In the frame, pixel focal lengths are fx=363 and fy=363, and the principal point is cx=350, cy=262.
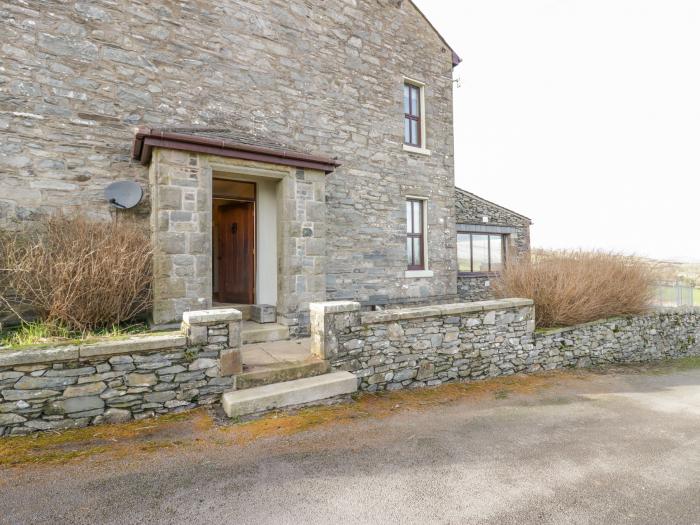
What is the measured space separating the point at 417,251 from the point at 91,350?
7.75 meters

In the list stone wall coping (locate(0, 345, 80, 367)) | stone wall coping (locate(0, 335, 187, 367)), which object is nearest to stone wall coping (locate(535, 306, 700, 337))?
stone wall coping (locate(0, 335, 187, 367))

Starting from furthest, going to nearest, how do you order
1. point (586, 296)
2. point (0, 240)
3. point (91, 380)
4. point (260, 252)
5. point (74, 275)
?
point (586, 296), point (260, 252), point (0, 240), point (74, 275), point (91, 380)

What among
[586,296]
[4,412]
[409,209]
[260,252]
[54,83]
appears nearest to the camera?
[4,412]

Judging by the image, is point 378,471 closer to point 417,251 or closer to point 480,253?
point 417,251

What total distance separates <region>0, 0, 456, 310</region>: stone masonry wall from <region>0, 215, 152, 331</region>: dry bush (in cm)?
78

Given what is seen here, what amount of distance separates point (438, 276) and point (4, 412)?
8835 millimetres

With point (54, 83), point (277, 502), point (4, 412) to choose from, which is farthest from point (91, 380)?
point (54, 83)

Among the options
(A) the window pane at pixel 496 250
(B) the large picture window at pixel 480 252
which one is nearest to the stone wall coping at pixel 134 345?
(B) the large picture window at pixel 480 252

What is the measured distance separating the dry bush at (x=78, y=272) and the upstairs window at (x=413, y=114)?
729cm

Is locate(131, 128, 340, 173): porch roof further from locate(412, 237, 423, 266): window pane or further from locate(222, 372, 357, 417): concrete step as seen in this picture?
locate(412, 237, 423, 266): window pane

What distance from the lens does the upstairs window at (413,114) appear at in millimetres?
10030

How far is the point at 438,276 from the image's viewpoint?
1009cm

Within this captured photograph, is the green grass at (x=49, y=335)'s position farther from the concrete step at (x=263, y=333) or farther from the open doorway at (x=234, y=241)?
the open doorway at (x=234, y=241)

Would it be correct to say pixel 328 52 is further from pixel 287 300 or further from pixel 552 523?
pixel 552 523
